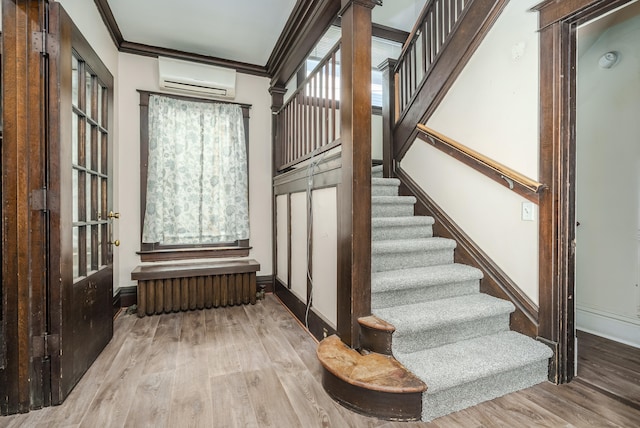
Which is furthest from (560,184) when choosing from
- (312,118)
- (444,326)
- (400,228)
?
(312,118)

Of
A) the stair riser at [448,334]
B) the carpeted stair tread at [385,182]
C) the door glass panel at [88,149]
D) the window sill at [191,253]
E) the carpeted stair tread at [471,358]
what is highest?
the door glass panel at [88,149]

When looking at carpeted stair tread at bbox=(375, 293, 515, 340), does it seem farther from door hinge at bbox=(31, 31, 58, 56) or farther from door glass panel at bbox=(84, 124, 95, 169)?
door hinge at bbox=(31, 31, 58, 56)

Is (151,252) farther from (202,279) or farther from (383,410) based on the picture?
(383,410)

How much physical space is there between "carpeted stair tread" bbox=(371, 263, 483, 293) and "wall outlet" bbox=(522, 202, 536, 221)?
0.56 metres

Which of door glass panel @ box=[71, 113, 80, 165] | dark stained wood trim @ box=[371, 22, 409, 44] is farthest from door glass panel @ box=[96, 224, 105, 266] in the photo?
dark stained wood trim @ box=[371, 22, 409, 44]

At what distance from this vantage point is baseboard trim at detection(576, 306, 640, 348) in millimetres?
2457

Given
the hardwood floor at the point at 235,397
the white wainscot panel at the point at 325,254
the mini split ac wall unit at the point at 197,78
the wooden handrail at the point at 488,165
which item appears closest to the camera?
the hardwood floor at the point at 235,397

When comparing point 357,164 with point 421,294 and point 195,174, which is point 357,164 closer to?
point 421,294

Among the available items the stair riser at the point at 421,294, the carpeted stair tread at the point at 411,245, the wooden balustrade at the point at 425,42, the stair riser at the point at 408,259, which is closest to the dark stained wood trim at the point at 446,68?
the wooden balustrade at the point at 425,42

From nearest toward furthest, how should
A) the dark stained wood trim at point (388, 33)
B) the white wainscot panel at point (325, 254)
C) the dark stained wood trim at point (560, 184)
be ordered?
the dark stained wood trim at point (560, 184) → the white wainscot panel at point (325, 254) → the dark stained wood trim at point (388, 33)

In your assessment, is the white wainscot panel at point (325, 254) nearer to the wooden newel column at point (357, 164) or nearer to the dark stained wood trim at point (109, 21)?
the wooden newel column at point (357, 164)

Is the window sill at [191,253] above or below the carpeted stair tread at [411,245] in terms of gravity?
below

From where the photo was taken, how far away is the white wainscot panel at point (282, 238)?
3.47 metres

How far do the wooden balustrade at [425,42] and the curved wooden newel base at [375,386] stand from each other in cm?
264
